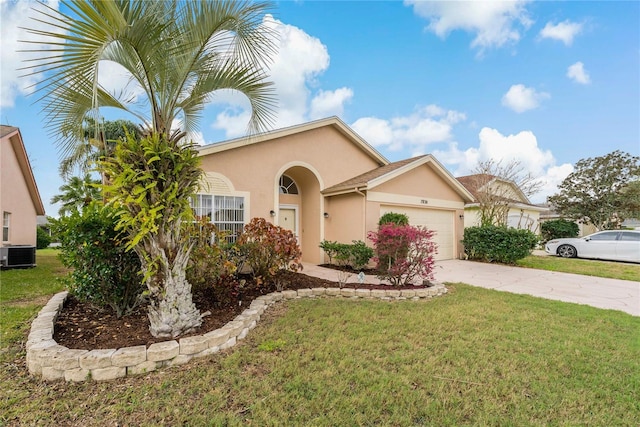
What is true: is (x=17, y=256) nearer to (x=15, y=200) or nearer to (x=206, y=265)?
(x=15, y=200)

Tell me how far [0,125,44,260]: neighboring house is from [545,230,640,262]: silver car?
26957 mm

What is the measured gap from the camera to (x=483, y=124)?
1608cm

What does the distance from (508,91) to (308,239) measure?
11457mm

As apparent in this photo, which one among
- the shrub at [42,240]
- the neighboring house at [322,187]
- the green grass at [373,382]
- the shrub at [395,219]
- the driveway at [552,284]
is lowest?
the green grass at [373,382]

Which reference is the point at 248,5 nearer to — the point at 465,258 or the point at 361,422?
the point at 361,422

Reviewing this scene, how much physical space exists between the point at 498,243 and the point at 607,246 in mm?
6419

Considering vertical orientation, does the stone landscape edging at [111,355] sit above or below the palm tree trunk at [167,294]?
below

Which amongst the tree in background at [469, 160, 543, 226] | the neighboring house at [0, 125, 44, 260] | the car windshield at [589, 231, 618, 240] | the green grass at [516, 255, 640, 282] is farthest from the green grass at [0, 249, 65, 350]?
the car windshield at [589, 231, 618, 240]

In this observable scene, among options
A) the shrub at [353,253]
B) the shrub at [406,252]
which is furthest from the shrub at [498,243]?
the shrub at [406,252]

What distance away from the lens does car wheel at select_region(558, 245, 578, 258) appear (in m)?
15.4

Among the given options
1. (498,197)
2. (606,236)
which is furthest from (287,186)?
(606,236)

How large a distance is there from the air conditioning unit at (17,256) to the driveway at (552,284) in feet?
53.4

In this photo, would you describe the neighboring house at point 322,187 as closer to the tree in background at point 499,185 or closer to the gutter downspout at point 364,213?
the gutter downspout at point 364,213

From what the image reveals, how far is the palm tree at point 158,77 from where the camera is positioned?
10.5ft
